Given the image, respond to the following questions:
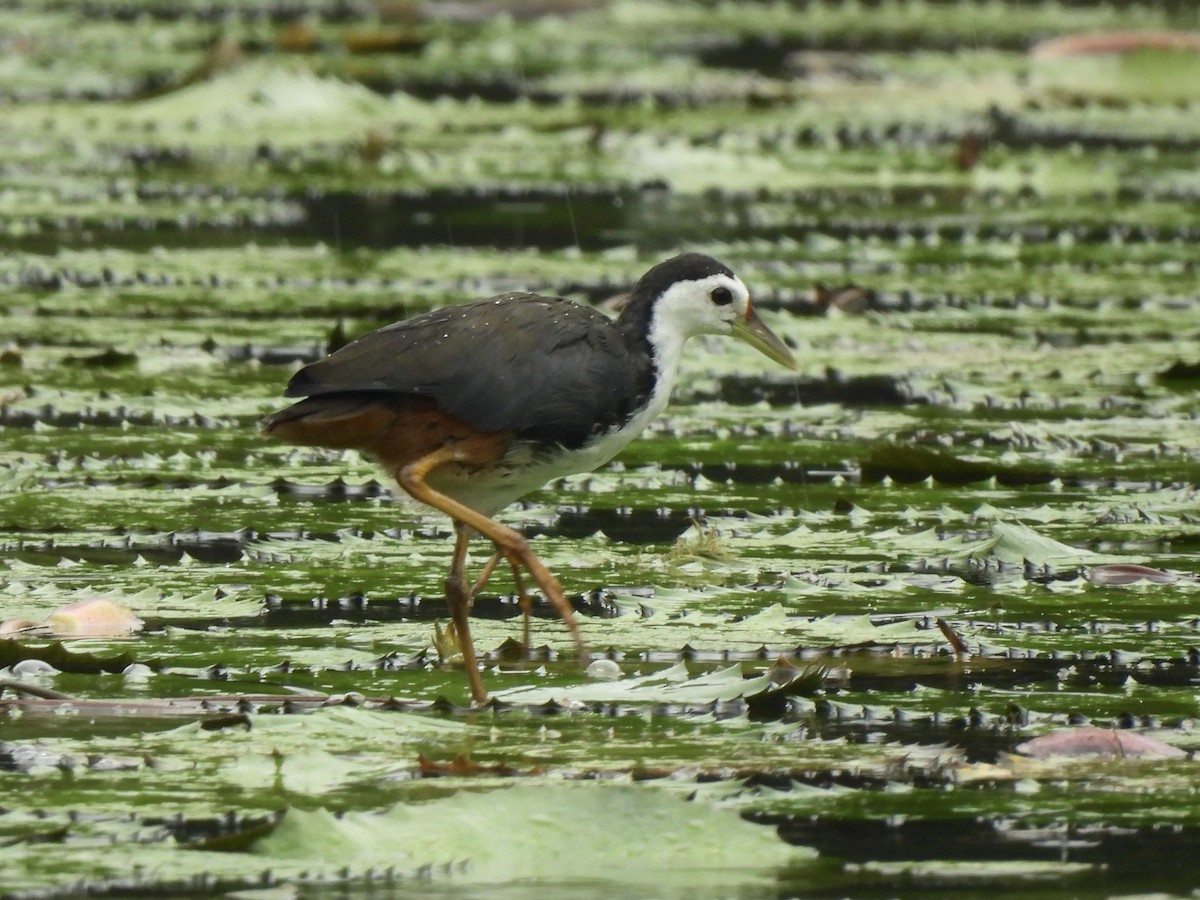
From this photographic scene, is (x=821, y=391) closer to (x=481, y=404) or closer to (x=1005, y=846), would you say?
(x=481, y=404)

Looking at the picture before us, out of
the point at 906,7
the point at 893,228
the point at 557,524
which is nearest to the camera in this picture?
the point at 557,524

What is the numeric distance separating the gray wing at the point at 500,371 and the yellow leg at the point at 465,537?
0.35ft

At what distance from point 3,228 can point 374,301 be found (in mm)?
1802

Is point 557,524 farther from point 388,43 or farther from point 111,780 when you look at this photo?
point 388,43

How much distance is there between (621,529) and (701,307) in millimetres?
631

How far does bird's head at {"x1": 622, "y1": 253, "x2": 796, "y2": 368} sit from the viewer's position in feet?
16.9

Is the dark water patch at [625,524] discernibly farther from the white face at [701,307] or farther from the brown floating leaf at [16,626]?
the brown floating leaf at [16,626]

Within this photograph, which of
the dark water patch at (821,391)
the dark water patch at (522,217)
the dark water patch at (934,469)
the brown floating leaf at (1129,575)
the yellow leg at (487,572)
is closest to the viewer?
the yellow leg at (487,572)

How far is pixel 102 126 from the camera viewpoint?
1154 centimetres

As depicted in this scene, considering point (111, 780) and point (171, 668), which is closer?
point (111, 780)

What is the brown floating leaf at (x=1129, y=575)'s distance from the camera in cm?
512

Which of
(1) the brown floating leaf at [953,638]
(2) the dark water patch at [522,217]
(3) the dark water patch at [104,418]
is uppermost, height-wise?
(2) the dark water patch at [522,217]

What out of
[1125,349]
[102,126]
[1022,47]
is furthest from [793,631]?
[1022,47]

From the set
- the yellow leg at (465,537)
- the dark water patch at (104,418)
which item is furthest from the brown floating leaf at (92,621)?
the dark water patch at (104,418)
